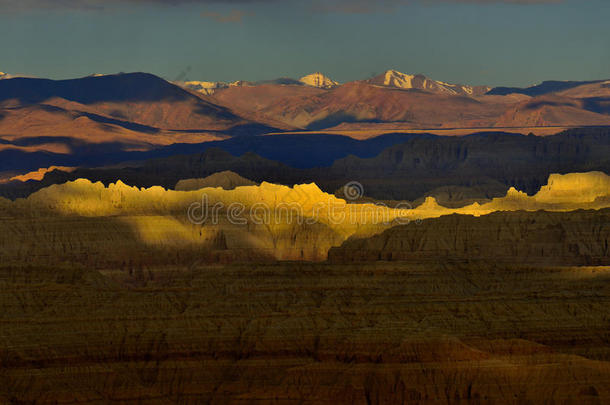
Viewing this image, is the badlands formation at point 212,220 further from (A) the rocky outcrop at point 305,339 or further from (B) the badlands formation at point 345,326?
(A) the rocky outcrop at point 305,339

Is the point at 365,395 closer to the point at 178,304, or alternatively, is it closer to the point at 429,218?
the point at 178,304

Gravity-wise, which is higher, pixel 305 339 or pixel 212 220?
pixel 305 339

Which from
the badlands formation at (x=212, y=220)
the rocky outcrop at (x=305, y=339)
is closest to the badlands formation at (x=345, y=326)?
the rocky outcrop at (x=305, y=339)

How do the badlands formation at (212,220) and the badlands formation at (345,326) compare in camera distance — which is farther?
the badlands formation at (212,220)

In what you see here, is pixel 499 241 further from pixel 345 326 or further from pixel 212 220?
pixel 345 326

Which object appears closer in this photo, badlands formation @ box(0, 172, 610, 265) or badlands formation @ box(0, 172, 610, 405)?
badlands formation @ box(0, 172, 610, 405)

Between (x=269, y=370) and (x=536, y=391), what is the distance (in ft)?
50.4

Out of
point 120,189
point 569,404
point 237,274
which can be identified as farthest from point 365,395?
point 120,189

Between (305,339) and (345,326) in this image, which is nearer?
(305,339)

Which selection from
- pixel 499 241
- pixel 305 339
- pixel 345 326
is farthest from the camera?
pixel 499 241

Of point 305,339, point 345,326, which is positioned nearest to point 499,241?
point 345,326

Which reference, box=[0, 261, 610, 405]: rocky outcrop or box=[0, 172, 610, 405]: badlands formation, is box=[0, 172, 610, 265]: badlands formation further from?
box=[0, 261, 610, 405]: rocky outcrop

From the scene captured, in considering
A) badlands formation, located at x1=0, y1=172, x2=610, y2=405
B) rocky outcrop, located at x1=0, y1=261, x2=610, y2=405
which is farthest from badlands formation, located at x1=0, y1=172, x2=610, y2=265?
rocky outcrop, located at x1=0, y1=261, x2=610, y2=405

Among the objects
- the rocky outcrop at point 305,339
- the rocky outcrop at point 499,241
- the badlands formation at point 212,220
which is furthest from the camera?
the badlands formation at point 212,220
